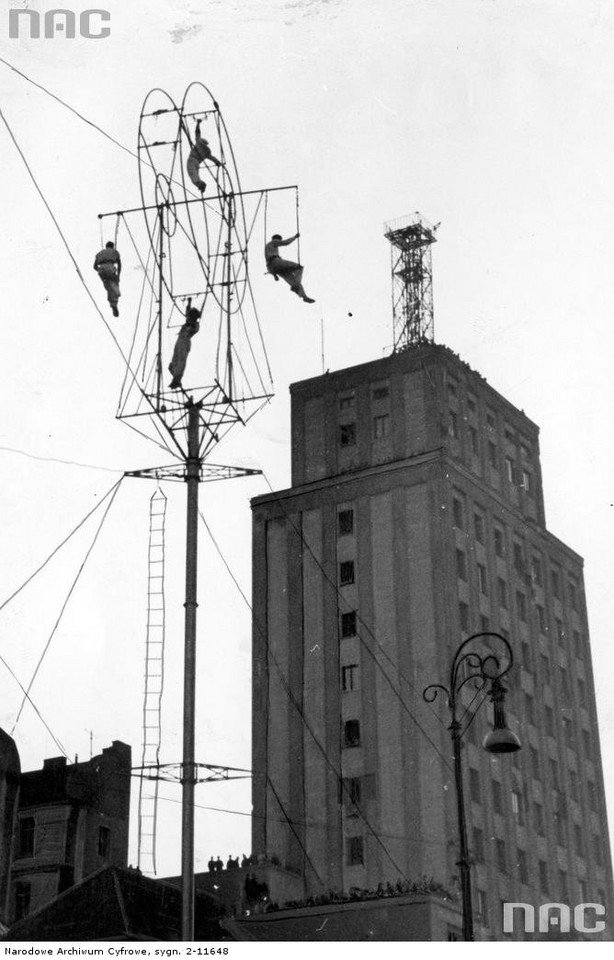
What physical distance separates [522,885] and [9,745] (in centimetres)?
1978

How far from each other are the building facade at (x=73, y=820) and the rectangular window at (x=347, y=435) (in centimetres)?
1456

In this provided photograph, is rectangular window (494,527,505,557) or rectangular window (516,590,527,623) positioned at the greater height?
rectangular window (494,527,505,557)

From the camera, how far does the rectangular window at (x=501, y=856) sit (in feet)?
156

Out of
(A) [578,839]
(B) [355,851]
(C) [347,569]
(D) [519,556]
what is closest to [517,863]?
(A) [578,839]

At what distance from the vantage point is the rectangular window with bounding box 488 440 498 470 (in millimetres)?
48750

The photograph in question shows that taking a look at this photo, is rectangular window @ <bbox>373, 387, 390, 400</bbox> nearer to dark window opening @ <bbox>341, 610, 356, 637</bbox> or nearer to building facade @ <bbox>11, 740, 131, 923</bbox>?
dark window opening @ <bbox>341, 610, 356, 637</bbox>

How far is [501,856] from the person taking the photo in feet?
157

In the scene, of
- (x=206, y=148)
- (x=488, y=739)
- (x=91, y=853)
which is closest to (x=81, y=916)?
(x=91, y=853)

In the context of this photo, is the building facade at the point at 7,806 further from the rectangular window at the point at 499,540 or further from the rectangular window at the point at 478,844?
the rectangular window at the point at 499,540

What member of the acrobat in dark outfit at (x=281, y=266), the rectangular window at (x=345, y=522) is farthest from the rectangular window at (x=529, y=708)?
the acrobat in dark outfit at (x=281, y=266)

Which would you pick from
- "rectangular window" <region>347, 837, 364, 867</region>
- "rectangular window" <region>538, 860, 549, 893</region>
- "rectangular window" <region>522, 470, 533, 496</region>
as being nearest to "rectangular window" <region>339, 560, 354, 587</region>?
"rectangular window" <region>522, 470, 533, 496</region>

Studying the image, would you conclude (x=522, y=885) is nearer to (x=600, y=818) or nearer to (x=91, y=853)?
(x=600, y=818)

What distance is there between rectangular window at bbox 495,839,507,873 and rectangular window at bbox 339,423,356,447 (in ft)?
48.0

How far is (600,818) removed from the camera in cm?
5512
